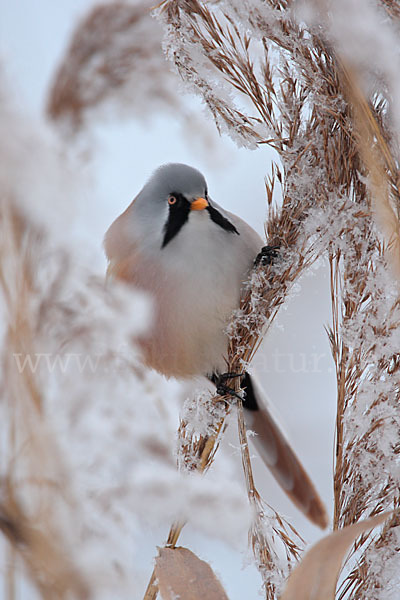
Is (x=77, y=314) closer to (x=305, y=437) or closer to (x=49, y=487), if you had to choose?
(x=49, y=487)

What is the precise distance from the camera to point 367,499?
2.19ft

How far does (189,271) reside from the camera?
103 cm

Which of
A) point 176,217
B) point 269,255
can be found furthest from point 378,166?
point 176,217

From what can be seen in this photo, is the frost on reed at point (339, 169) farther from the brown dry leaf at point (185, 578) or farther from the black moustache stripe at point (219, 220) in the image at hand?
the black moustache stripe at point (219, 220)

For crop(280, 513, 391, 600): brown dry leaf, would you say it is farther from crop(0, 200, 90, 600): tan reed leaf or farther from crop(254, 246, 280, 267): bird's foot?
crop(254, 246, 280, 267): bird's foot

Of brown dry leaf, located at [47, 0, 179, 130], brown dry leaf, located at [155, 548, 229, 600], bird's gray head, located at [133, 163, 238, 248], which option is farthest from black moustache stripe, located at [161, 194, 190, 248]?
brown dry leaf, located at [155, 548, 229, 600]

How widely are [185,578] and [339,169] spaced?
485 millimetres

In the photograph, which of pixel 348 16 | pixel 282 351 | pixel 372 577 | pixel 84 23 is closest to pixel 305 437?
pixel 282 351

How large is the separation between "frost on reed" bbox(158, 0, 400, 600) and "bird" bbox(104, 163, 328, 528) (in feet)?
0.73

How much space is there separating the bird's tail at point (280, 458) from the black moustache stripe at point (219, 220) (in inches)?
10.8

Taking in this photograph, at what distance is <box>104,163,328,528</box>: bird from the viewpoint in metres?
0.99

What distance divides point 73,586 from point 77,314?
30 centimetres

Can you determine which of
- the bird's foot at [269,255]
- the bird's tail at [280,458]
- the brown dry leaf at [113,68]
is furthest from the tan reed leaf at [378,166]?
the brown dry leaf at [113,68]

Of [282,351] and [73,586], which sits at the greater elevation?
[282,351]
